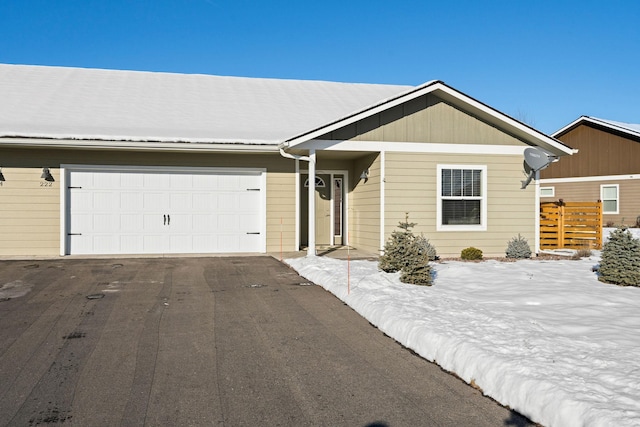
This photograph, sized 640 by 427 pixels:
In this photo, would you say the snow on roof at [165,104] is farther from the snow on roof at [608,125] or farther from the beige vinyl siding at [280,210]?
the snow on roof at [608,125]

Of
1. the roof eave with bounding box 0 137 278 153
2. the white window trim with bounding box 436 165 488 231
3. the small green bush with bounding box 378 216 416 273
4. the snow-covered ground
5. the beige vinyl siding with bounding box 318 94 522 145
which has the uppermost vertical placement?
the beige vinyl siding with bounding box 318 94 522 145

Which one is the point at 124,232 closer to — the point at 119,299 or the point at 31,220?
the point at 31,220

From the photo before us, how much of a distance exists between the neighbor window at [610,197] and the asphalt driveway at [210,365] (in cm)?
2198

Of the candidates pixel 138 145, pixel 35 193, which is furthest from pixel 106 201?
pixel 138 145

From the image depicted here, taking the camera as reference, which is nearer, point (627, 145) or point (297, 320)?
point (297, 320)

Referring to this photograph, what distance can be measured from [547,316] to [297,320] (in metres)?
3.20

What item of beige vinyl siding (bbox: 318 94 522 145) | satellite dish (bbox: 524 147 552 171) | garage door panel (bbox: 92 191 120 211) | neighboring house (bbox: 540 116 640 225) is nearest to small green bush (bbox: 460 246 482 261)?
satellite dish (bbox: 524 147 552 171)

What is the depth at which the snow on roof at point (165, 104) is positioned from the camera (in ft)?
46.6

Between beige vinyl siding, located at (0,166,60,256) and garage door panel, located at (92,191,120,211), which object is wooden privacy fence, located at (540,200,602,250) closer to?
garage door panel, located at (92,191,120,211)

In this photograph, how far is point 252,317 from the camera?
24.9ft

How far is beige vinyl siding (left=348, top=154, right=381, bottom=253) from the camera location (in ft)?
47.8

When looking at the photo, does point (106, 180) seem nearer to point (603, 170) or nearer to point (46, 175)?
point (46, 175)

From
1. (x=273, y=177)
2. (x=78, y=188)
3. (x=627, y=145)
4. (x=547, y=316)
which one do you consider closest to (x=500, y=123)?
(x=273, y=177)

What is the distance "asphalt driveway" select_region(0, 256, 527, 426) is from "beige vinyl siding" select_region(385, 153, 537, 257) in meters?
5.52
